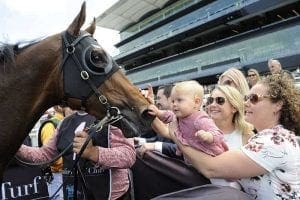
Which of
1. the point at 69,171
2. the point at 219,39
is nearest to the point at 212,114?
the point at 69,171

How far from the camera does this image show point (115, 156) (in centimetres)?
242

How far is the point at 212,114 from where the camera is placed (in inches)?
110

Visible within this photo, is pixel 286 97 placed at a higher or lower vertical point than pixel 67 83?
lower

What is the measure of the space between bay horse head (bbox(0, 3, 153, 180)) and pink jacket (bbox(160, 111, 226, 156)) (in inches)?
9.0

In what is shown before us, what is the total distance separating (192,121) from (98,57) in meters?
0.69

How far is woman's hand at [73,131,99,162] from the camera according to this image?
2.29m

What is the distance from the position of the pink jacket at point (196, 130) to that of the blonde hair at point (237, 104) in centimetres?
32

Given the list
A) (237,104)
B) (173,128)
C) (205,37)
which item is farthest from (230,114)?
(205,37)

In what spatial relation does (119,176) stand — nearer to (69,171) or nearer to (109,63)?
(69,171)

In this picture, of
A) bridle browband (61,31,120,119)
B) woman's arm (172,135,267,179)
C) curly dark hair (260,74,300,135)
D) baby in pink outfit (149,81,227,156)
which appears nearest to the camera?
woman's arm (172,135,267,179)

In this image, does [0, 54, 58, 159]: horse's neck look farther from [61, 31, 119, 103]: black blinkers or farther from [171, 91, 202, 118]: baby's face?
[171, 91, 202, 118]: baby's face

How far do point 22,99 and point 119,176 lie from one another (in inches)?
32.2

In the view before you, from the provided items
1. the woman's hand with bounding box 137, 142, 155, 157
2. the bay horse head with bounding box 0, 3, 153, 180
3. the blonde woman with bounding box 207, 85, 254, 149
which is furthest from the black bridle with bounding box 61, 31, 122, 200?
the blonde woman with bounding box 207, 85, 254, 149

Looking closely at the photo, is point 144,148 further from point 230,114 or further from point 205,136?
point 205,136
